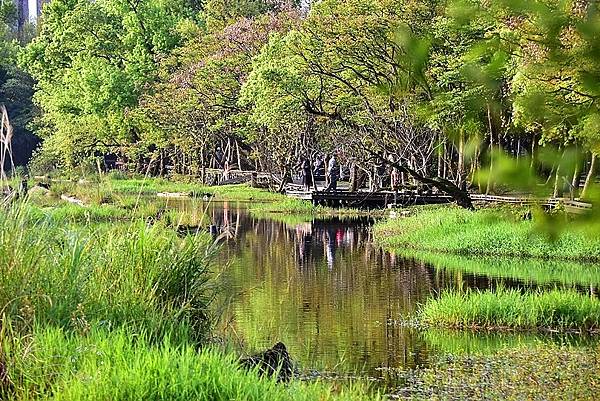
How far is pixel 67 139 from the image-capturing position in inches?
1892

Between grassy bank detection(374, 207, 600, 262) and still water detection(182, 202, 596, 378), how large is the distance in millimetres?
824

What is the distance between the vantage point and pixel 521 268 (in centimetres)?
1778

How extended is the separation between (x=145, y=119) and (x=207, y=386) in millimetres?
42256

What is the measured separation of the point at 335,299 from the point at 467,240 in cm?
694

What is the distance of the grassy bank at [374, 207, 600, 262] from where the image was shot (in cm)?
1917

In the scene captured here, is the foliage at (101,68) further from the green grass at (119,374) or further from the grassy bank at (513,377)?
the green grass at (119,374)

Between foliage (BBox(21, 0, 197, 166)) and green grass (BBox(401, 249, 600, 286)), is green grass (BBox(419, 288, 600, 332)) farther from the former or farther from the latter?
foliage (BBox(21, 0, 197, 166))

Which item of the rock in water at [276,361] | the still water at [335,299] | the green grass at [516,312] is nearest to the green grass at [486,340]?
the still water at [335,299]

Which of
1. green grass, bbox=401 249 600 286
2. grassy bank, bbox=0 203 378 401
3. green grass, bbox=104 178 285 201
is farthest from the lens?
green grass, bbox=104 178 285 201

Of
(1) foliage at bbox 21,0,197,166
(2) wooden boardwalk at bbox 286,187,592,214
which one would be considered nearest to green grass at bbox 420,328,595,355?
(2) wooden boardwalk at bbox 286,187,592,214

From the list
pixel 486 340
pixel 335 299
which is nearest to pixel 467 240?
pixel 335 299

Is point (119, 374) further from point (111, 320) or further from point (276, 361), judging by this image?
point (276, 361)

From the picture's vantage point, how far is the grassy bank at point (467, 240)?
62.9 ft

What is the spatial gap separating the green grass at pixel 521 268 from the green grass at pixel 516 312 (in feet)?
11.3
